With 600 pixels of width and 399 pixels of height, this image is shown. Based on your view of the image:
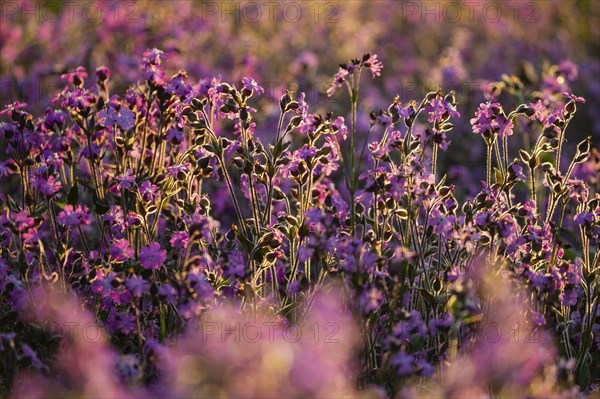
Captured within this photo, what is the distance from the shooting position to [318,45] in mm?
9273

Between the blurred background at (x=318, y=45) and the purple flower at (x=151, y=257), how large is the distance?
1.88 metres

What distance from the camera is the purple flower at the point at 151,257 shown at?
3.22 meters

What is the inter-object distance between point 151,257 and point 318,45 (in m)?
6.39

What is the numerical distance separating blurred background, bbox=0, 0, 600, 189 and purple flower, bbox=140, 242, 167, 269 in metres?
1.88

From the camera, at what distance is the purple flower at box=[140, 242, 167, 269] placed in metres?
3.22

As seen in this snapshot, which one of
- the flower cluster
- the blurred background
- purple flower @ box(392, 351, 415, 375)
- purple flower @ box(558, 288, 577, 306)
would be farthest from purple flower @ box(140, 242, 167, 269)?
the blurred background

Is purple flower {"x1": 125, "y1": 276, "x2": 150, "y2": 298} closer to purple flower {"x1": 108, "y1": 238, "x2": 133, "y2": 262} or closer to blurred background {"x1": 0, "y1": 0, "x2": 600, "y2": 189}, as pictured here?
purple flower {"x1": 108, "y1": 238, "x2": 133, "y2": 262}

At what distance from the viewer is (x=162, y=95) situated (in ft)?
11.5

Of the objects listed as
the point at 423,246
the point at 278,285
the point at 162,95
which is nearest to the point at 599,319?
the point at 423,246

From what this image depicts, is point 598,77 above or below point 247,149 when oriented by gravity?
below

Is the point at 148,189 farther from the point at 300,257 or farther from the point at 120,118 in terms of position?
the point at 300,257

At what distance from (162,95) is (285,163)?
0.59 metres

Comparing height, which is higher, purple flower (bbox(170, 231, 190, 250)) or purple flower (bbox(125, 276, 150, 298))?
purple flower (bbox(125, 276, 150, 298))

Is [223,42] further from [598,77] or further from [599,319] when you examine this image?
[599,319]
